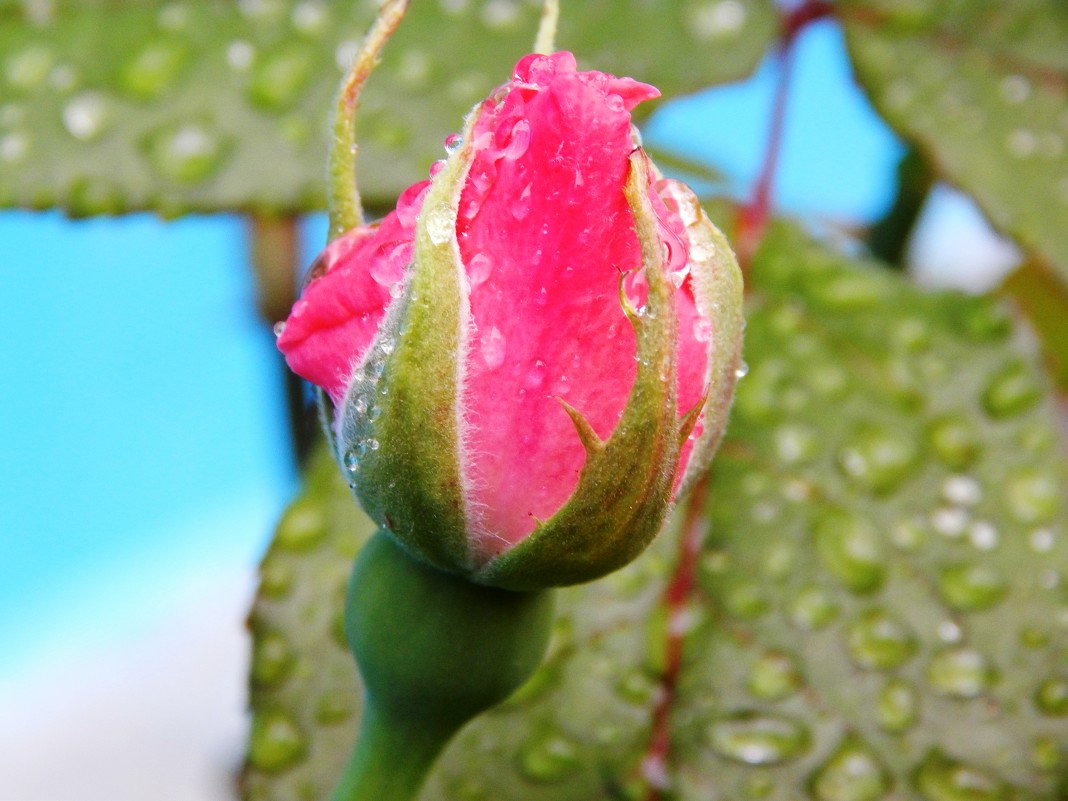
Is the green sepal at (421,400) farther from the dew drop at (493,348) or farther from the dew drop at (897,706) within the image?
the dew drop at (897,706)

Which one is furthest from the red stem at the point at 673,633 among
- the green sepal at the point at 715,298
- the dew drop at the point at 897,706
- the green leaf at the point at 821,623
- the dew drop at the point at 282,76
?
the dew drop at the point at 282,76

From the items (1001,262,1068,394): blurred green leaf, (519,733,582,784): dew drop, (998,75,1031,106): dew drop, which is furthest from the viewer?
(1001,262,1068,394): blurred green leaf

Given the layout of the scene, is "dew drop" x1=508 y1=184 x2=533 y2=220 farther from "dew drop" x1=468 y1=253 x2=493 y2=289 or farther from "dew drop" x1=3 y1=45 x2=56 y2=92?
"dew drop" x1=3 y1=45 x2=56 y2=92

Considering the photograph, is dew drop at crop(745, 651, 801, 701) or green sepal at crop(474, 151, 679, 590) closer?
green sepal at crop(474, 151, 679, 590)

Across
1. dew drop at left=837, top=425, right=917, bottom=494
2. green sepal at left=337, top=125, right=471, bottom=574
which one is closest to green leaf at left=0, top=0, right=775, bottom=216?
dew drop at left=837, top=425, right=917, bottom=494

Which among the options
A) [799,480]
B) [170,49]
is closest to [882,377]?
[799,480]

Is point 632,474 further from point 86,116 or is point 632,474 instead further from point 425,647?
point 86,116

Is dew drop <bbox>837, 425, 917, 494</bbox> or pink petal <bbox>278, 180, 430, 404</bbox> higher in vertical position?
pink petal <bbox>278, 180, 430, 404</bbox>
